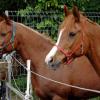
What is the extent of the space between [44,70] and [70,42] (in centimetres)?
166

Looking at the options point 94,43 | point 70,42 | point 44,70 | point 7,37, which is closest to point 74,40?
point 70,42

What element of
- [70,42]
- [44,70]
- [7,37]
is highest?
[70,42]

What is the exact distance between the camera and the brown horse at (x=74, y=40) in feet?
13.8

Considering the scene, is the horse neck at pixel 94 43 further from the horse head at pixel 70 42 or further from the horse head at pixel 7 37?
the horse head at pixel 7 37

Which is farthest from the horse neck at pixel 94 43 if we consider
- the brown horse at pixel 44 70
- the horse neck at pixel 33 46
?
the horse neck at pixel 33 46

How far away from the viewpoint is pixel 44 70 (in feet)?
18.9

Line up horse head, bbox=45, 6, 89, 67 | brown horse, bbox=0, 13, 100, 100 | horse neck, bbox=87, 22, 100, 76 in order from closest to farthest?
1. horse head, bbox=45, 6, 89, 67
2. horse neck, bbox=87, 22, 100, 76
3. brown horse, bbox=0, 13, 100, 100

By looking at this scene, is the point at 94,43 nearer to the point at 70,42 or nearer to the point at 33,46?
the point at 70,42

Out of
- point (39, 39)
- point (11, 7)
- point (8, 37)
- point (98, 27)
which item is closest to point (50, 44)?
point (39, 39)

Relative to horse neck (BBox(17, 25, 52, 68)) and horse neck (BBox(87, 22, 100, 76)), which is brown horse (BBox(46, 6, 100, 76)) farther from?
horse neck (BBox(17, 25, 52, 68))

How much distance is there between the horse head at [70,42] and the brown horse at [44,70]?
1.49m

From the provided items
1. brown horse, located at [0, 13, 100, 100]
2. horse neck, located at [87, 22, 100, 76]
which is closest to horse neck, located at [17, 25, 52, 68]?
brown horse, located at [0, 13, 100, 100]

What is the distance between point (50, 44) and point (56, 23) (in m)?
1.84

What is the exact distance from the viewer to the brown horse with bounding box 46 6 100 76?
4.19 metres
